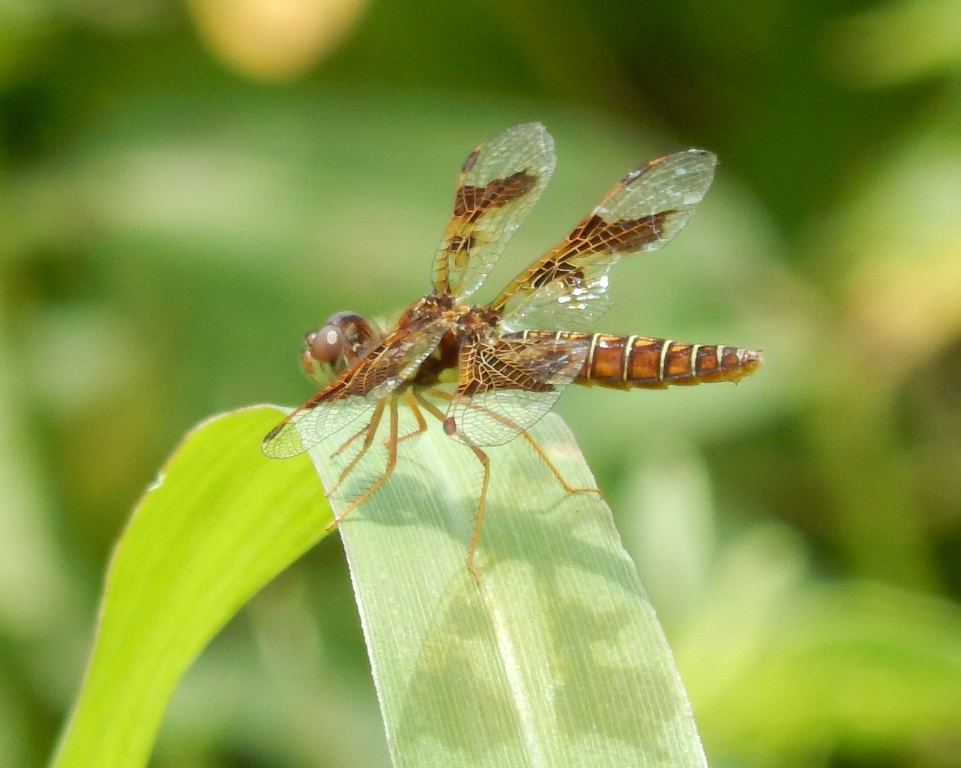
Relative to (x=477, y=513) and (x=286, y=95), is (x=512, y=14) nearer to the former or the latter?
(x=286, y=95)

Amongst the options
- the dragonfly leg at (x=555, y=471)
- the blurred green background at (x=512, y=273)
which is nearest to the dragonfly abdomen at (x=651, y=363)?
the dragonfly leg at (x=555, y=471)

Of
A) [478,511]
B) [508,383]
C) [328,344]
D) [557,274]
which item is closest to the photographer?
[478,511]

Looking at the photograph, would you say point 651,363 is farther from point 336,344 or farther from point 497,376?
point 336,344

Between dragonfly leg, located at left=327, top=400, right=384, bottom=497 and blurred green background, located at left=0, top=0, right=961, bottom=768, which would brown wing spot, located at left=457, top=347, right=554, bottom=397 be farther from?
blurred green background, located at left=0, top=0, right=961, bottom=768

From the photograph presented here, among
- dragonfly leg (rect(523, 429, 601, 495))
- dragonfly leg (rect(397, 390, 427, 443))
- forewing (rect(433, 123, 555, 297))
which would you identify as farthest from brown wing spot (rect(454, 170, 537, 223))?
dragonfly leg (rect(523, 429, 601, 495))

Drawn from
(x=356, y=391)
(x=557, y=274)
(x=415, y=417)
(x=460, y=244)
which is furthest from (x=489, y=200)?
Result: (x=356, y=391)

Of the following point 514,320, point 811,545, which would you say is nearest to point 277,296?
point 514,320

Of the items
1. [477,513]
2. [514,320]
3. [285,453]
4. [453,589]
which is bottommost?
[453,589]
